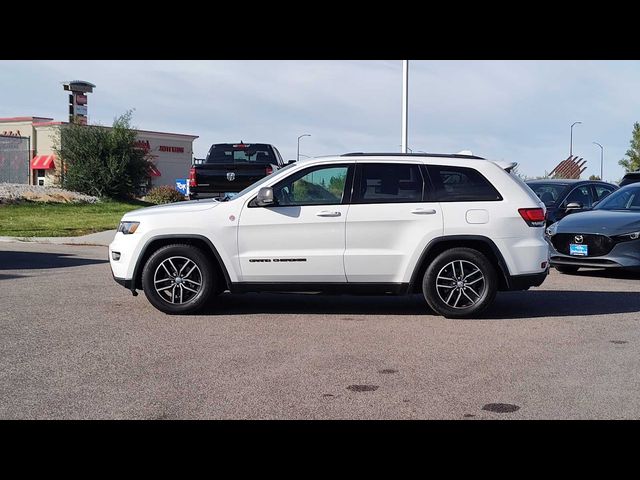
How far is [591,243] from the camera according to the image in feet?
40.6

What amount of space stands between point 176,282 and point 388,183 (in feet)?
8.76

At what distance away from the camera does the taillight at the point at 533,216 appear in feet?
28.9

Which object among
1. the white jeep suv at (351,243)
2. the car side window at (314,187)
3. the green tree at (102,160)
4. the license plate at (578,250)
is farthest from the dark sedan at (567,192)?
the green tree at (102,160)

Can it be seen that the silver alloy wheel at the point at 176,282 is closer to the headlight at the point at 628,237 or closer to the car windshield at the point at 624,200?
the headlight at the point at 628,237

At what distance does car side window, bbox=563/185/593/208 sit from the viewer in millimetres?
15716

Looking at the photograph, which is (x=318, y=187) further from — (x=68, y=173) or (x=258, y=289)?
(x=68, y=173)

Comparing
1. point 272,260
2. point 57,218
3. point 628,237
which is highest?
point 628,237

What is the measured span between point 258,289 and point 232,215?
890mm

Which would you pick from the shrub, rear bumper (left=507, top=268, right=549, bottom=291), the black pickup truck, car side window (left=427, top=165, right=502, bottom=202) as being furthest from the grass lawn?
rear bumper (left=507, top=268, right=549, bottom=291)

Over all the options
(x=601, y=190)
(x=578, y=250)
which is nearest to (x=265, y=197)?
(x=578, y=250)

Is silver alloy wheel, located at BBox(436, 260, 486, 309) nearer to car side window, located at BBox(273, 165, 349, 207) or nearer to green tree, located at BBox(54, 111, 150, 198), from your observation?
car side window, located at BBox(273, 165, 349, 207)

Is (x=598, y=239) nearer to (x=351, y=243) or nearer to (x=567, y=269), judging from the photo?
(x=567, y=269)
